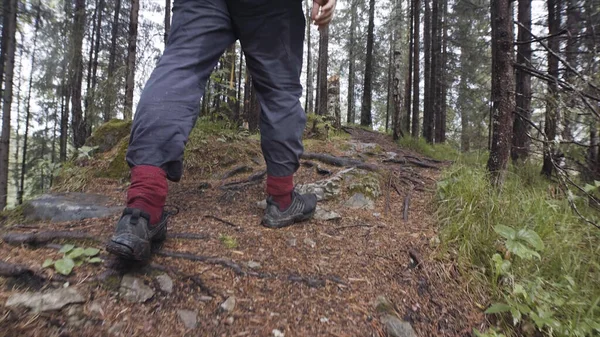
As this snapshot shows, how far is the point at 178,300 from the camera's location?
1229mm

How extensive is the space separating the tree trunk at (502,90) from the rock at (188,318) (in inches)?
99.8

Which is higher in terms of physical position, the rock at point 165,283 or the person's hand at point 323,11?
the person's hand at point 323,11

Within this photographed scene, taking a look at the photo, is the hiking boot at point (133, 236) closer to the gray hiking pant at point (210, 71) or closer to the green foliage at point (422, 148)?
the gray hiking pant at point (210, 71)

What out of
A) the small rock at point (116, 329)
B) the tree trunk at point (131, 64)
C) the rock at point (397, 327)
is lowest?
the rock at point (397, 327)

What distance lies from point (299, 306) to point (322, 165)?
2.67m

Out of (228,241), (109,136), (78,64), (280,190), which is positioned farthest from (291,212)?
(78,64)

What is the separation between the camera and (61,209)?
2.04 m

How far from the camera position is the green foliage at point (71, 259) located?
1.22m

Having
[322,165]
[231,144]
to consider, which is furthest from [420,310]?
[231,144]

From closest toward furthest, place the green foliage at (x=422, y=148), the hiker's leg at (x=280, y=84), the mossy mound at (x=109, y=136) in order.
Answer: the hiker's leg at (x=280, y=84), the mossy mound at (x=109, y=136), the green foliage at (x=422, y=148)

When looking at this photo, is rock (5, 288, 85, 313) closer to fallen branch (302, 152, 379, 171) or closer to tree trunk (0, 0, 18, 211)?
fallen branch (302, 152, 379, 171)

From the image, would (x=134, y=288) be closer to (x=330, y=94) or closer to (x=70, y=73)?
(x=330, y=94)

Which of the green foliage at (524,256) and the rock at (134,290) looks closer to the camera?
the rock at (134,290)

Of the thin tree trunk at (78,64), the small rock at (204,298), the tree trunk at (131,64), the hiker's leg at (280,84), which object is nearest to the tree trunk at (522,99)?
the hiker's leg at (280,84)
